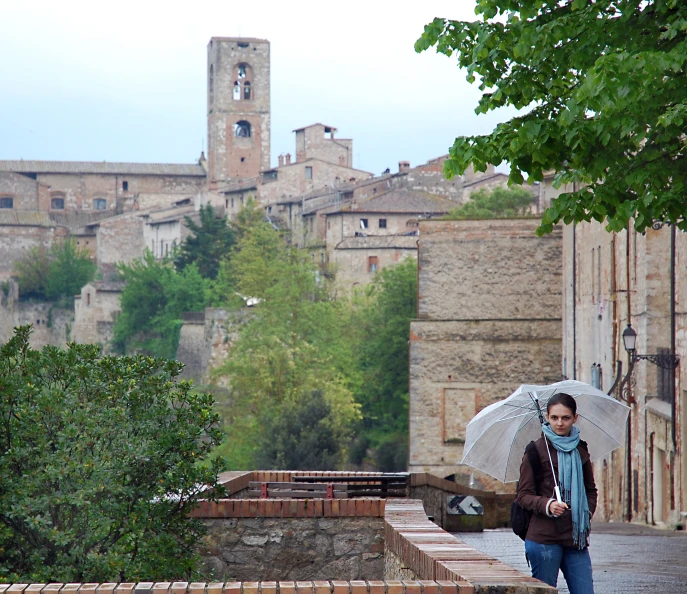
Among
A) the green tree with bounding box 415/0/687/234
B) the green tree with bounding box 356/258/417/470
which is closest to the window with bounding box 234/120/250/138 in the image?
the green tree with bounding box 356/258/417/470

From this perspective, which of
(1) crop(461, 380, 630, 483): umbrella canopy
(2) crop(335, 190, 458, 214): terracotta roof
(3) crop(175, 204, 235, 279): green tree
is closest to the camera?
(1) crop(461, 380, 630, 483): umbrella canopy

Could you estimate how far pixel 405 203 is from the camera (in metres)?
72.6

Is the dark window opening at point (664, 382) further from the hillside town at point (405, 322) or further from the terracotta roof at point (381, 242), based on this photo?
the terracotta roof at point (381, 242)

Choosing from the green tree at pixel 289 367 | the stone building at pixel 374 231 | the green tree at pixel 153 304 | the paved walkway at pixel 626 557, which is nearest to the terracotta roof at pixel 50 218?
the green tree at pixel 153 304

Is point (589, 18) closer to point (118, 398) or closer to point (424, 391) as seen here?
point (118, 398)

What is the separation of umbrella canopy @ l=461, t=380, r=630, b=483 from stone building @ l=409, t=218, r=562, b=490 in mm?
24685

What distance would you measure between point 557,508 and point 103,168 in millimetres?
101531

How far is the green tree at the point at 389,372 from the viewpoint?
4884cm

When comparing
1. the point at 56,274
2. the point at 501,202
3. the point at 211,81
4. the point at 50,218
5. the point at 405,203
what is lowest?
the point at 56,274

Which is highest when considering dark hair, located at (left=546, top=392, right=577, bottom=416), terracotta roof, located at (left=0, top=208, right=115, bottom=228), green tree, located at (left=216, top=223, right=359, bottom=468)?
terracotta roof, located at (left=0, top=208, right=115, bottom=228)

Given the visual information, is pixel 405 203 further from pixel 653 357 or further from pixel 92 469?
pixel 92 469

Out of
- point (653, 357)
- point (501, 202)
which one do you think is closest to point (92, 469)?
point (653, 357)

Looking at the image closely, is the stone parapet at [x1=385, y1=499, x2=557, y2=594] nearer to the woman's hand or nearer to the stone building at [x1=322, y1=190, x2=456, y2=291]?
the woman's hand

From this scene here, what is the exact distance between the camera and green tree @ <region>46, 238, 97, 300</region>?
87375 mm
